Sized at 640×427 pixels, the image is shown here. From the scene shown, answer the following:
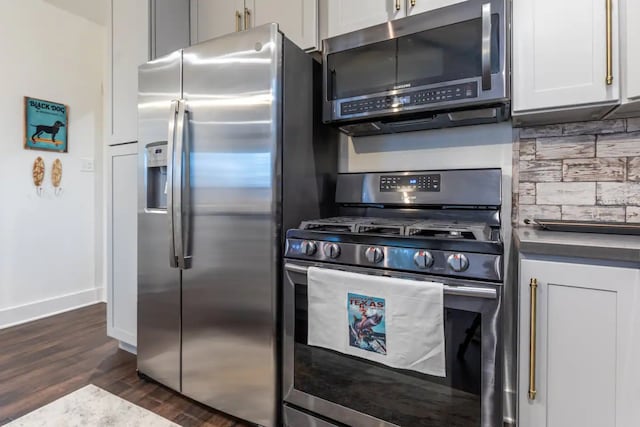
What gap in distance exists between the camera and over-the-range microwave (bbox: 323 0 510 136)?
1355 millimetres

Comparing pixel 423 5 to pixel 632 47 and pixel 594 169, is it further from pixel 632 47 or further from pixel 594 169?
pixel 594 169

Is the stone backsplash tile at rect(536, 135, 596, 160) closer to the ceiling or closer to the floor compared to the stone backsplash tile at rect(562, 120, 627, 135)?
closer to the floor

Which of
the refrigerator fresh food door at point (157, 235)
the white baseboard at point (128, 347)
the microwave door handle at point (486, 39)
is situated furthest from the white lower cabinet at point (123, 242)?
the microwave door handle at point (486, 39)

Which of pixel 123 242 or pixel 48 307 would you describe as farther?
pixel 48 307

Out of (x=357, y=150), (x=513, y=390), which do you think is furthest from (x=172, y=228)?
(x=513, y=390)

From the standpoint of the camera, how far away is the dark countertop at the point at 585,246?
974 millimetres

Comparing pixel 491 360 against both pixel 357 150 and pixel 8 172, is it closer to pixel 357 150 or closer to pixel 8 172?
pixel 357 150

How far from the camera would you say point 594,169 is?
1492 millimetres

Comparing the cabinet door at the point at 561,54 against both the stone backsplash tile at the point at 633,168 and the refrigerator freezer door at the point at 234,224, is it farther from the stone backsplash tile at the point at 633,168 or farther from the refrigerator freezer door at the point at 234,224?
the refrigerator freezer door at the point at 234,224

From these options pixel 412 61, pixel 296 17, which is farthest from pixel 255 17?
pixel 412 61

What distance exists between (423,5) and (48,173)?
3.35 meters

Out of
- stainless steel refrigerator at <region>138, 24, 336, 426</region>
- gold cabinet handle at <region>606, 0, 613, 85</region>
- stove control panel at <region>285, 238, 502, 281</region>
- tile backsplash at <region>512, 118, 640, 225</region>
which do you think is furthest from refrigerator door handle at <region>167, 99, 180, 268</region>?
gold cabinet handle at <region>606, 0, 613, 85</region>

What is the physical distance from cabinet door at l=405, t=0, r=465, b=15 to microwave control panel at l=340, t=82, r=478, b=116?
1.24 ft

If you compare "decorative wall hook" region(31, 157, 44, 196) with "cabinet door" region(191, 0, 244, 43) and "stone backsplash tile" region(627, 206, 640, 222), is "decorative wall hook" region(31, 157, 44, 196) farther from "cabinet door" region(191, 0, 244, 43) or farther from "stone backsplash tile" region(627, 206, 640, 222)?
"stone backsplash tile" region(627, 206, 640, 222)
